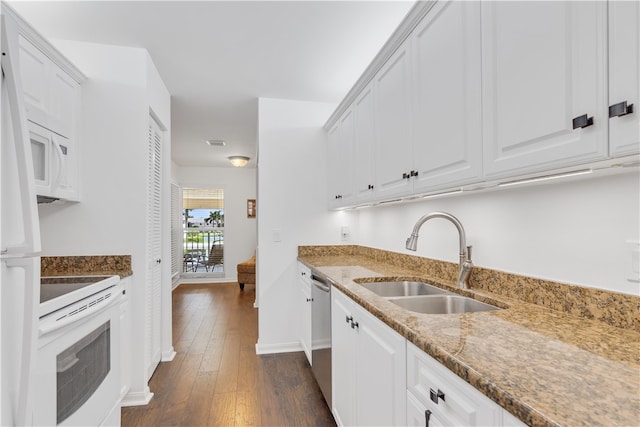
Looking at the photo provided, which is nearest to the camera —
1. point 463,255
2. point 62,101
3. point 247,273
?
point 463,255

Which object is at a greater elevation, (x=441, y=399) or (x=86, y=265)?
(x=86, y=265)

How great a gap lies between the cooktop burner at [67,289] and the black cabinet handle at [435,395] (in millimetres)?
1454

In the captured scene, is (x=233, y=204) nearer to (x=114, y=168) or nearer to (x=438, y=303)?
(x=114, y=168)

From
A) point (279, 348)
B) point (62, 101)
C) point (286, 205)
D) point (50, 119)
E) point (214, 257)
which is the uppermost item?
point (62, 101)

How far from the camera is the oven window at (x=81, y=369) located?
1303mm

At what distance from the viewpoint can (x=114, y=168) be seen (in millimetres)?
2312

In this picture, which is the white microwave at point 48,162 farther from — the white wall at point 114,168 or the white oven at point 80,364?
the white oven at point 80,364

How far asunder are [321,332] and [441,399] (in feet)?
4.70

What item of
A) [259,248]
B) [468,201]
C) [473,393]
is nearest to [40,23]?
[259,248]

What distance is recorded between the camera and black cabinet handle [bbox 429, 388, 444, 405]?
2.69ft

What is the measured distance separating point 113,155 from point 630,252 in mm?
2846

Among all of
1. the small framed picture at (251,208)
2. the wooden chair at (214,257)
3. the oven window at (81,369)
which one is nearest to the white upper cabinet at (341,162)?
the oven window at (81,369)

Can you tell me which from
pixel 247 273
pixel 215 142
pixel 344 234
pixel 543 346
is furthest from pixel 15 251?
pixel 247 273

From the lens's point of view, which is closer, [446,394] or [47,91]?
[446,394]
